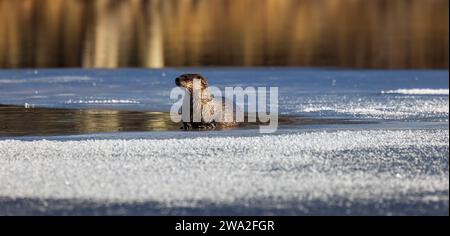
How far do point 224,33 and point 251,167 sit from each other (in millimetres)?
45264

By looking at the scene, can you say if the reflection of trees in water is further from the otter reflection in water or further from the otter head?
the otter head

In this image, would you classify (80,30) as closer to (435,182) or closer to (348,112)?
(348,112)

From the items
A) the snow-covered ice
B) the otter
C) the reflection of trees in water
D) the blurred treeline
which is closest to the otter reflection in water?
the reflection of trees in water

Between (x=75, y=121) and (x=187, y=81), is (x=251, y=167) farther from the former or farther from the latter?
(x=75, y=121)

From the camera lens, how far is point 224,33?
187 feet

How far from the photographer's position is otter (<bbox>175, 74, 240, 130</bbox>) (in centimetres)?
1696

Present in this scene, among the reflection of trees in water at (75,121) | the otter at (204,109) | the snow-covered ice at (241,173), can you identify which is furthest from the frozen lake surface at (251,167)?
the otter at (204,109)

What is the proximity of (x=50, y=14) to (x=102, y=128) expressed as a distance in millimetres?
64108

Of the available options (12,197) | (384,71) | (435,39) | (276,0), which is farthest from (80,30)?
(12,197)

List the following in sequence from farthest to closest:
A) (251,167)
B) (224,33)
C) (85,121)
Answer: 1. (224,33)
2. (85,121)
3. (251,167)

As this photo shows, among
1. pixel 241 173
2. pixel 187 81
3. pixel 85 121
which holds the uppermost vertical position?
pixel 187 81

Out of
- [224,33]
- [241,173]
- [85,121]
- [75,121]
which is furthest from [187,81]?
[224,33]

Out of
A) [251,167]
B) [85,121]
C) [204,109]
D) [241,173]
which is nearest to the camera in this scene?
[241,173]

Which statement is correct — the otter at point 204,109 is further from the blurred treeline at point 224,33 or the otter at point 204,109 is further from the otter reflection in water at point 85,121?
the blurred treeline at point 224,33
